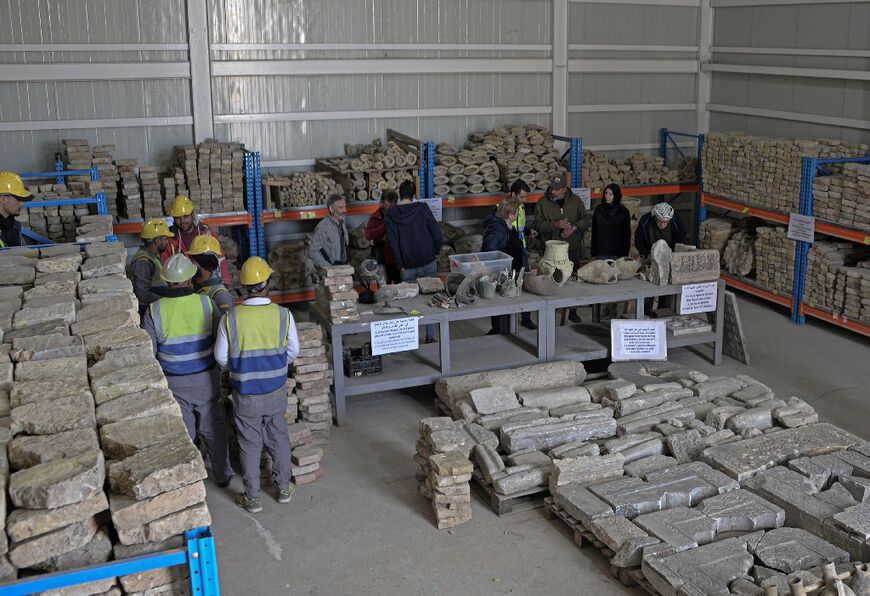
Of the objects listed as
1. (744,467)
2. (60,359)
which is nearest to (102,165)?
(60,359)

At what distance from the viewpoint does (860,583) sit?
5.60 meters

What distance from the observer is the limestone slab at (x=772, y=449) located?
7.41 meters

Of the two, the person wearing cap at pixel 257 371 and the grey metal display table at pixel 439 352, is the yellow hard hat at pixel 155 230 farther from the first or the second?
the person wearing cap at pixel 257 371

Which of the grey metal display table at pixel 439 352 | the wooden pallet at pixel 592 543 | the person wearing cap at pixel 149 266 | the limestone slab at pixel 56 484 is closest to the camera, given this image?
the limestone slab at pixel 56 484

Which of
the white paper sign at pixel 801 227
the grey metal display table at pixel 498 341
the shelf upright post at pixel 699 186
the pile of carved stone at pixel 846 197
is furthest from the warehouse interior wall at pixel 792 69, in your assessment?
the grey metal display table at pixel 498 341

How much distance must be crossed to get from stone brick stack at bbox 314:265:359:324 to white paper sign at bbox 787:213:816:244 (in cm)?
652

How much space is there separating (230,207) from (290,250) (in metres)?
1.15

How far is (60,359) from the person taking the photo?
5.43 metres

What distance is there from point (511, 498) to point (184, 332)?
2.95m

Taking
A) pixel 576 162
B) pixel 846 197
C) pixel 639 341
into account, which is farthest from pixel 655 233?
pixel 576 162

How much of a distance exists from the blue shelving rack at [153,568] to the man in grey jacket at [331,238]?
6.46 m

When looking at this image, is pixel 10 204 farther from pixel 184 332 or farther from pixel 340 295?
pixel 340 295

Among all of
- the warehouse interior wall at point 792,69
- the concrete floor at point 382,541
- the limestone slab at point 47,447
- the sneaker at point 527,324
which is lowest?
the concrete floor at point 382,541

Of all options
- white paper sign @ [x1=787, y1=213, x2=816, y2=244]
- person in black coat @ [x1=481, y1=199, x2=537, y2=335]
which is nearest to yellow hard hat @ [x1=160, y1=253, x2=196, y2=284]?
person in black coat @ [x1=481, y1=199, x2=537, y2=335]
